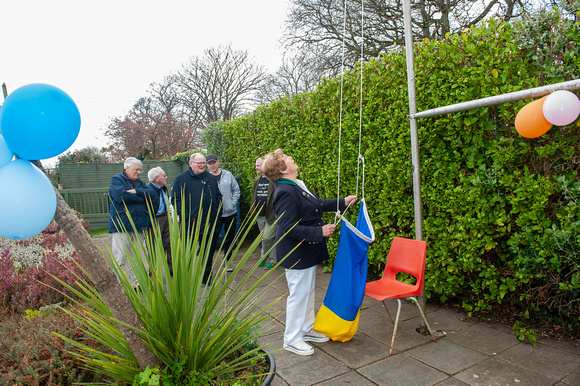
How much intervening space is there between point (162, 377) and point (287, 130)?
195 inches

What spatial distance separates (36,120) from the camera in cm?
141

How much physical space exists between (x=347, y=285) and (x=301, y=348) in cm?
69

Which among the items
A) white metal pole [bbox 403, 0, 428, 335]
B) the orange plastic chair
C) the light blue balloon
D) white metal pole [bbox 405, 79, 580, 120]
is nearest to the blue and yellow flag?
the orange plastic chair

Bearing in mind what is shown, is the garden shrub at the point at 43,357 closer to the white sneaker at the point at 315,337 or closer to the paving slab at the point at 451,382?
the white sneaker at the point at 315,337

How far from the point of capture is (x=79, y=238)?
1.61 metres

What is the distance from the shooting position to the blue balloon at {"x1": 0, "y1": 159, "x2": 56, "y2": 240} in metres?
1.38

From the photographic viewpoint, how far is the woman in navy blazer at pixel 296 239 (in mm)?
3025

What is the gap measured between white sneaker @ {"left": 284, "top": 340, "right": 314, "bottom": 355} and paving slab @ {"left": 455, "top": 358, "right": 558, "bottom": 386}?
1168mm

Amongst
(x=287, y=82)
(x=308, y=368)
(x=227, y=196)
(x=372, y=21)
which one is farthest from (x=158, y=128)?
(x=308, y=368)

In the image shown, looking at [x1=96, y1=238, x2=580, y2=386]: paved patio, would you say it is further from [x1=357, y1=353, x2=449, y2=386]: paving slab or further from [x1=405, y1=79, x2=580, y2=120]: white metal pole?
[x1=405, y1=79, x2=580, y2=120]: white metal pole

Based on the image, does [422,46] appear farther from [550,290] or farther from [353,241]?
[550,290]

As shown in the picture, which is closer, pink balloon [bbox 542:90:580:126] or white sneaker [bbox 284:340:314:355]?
pink balloon [bbox 542:90:580:126]

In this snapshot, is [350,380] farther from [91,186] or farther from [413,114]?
[91,186]

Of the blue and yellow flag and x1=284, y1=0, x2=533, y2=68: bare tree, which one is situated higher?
x1=284, y1=0, x2=533, y2=68: bare tree
